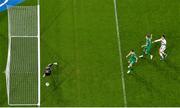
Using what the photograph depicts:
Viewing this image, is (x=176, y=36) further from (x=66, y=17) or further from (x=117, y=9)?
(x=66, y=17)

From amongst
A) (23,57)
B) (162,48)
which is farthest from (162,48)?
(23,57)

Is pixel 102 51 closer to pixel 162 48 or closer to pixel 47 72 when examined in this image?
pixel 162 48

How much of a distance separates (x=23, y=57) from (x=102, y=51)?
5.04 m

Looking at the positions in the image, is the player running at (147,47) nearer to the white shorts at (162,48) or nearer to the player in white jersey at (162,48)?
the player in white jersey at (162,48)

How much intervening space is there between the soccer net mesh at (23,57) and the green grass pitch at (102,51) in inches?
14.6

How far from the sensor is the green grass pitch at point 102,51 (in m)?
35.2

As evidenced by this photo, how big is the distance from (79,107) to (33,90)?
3026 mm

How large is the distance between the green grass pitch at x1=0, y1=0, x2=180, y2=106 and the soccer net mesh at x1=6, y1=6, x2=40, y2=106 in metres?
0.37

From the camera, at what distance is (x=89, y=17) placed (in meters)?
38.9

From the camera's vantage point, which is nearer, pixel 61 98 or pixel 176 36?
pixel 61 98

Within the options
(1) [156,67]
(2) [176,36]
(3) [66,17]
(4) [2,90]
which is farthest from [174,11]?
(4) [2,90]

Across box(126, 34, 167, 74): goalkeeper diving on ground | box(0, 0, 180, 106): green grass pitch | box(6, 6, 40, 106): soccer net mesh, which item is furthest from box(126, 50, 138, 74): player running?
box(6, 6, 40, 106): soccer net mesh

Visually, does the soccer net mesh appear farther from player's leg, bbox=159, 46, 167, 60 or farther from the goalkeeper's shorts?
player's leg, bbox=159, 46, 167, 60

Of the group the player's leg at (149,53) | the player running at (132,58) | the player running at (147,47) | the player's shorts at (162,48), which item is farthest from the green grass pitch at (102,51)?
the player's shorts at (162,48)
